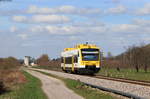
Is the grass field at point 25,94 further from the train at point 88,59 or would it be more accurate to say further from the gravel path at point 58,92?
the train at point 88,59

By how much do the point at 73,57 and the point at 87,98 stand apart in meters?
33.9

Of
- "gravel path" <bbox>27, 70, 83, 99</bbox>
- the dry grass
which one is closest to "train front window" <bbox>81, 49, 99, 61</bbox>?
the dry grass

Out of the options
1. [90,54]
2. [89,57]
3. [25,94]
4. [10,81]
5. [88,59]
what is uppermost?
[90,54]

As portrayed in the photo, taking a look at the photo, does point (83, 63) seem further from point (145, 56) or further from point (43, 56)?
point (43, 56)

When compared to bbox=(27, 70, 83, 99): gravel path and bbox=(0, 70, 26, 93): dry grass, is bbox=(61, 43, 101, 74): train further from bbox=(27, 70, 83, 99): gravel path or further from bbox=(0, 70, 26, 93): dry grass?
bbox=(27, 70, 83, 99): gravel path

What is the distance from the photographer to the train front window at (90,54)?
51094 mm

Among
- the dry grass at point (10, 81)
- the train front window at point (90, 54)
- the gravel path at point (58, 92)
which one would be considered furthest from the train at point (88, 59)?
the gravel path at point (58, 92)

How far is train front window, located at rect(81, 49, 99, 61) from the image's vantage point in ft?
168

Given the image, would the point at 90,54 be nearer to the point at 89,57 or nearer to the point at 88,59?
the point at 89,57

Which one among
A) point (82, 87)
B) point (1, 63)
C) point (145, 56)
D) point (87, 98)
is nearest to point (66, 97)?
point (87, 98)

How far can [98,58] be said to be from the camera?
168 ft

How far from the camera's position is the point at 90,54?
169 feet

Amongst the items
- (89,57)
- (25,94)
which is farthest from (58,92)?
(89,57)

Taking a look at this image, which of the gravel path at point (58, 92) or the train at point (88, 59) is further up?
the train at point (88, 59)
